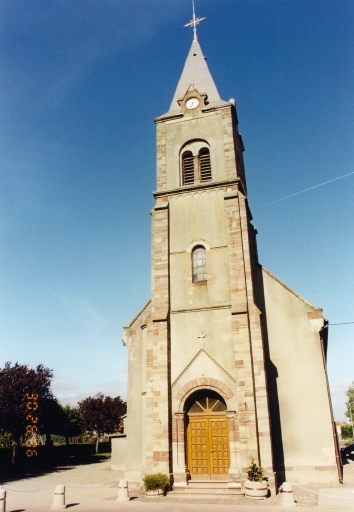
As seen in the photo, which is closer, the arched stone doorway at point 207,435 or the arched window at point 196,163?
the arched stone doorway at point 207,435

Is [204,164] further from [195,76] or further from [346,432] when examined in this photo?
[346,432]

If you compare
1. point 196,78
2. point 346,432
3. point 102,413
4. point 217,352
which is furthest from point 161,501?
point 346,432

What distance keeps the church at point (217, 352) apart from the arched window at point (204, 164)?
0.06 metres

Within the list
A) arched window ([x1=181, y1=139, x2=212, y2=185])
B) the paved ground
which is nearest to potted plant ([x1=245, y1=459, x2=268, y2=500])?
the paved ground

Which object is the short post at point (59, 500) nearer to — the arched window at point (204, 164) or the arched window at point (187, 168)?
the arched window at point (187, 168)

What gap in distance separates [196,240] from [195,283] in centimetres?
208

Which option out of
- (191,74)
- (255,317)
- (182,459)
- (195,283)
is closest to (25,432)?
(182,459)

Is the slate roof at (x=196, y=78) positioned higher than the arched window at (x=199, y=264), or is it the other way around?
the slate roof at (x=196, y=78)

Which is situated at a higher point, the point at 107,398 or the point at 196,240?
the point at 196,240

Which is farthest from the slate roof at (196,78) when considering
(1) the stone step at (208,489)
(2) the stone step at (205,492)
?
(2) the stone step at (205,492)

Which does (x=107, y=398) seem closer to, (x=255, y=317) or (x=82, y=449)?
(x=82, y=449)

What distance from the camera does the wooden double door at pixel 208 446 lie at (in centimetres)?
1491

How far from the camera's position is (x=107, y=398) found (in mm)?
46219

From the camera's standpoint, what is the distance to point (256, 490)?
42.9 ft
